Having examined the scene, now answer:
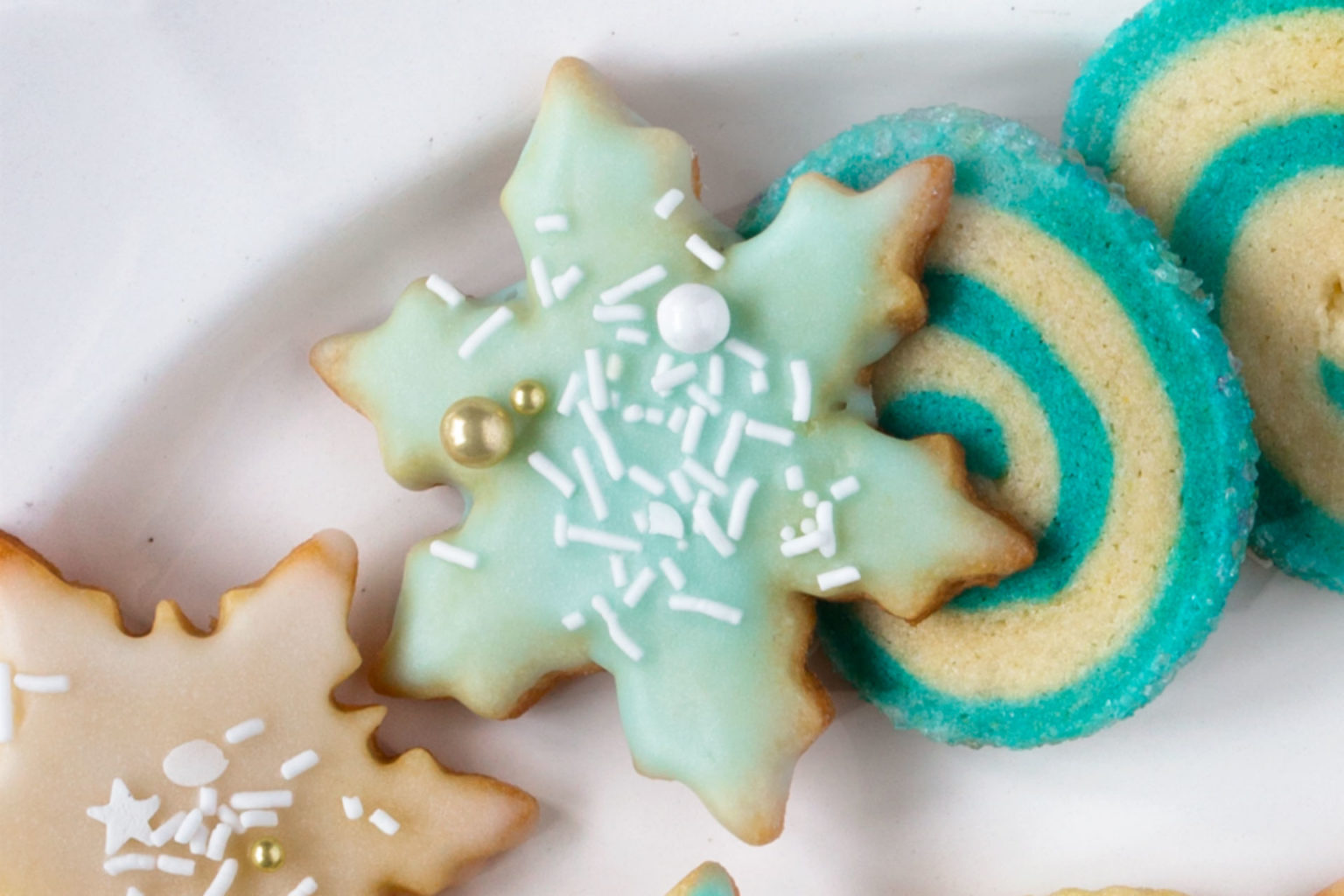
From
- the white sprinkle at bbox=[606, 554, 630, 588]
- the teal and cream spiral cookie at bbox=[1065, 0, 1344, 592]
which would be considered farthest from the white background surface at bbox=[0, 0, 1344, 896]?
the white sprinkle at bbox=[606, 554, 630, 588]

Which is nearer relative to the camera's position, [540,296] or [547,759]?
[540,296]

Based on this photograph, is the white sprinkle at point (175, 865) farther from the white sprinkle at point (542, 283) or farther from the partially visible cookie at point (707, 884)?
the white sprinkle at point (542, 283)

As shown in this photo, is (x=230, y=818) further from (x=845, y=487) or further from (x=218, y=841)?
(x=845, y=487)

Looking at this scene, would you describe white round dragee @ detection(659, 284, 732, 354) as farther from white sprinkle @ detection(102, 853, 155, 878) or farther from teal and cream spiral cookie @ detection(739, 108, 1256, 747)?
white sprinkle @ detection(102, 853, 155, 878)

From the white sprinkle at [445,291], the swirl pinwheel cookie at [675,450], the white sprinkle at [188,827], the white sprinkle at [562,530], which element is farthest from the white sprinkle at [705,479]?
the white sprinkle at [188,827]

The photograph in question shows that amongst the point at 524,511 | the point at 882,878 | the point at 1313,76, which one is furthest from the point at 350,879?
the point at 1313,76

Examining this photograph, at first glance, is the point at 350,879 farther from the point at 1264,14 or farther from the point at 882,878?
the point at 1264,14

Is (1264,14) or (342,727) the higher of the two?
(1264,14)

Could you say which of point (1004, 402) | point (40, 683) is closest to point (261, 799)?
point (40, 683)
